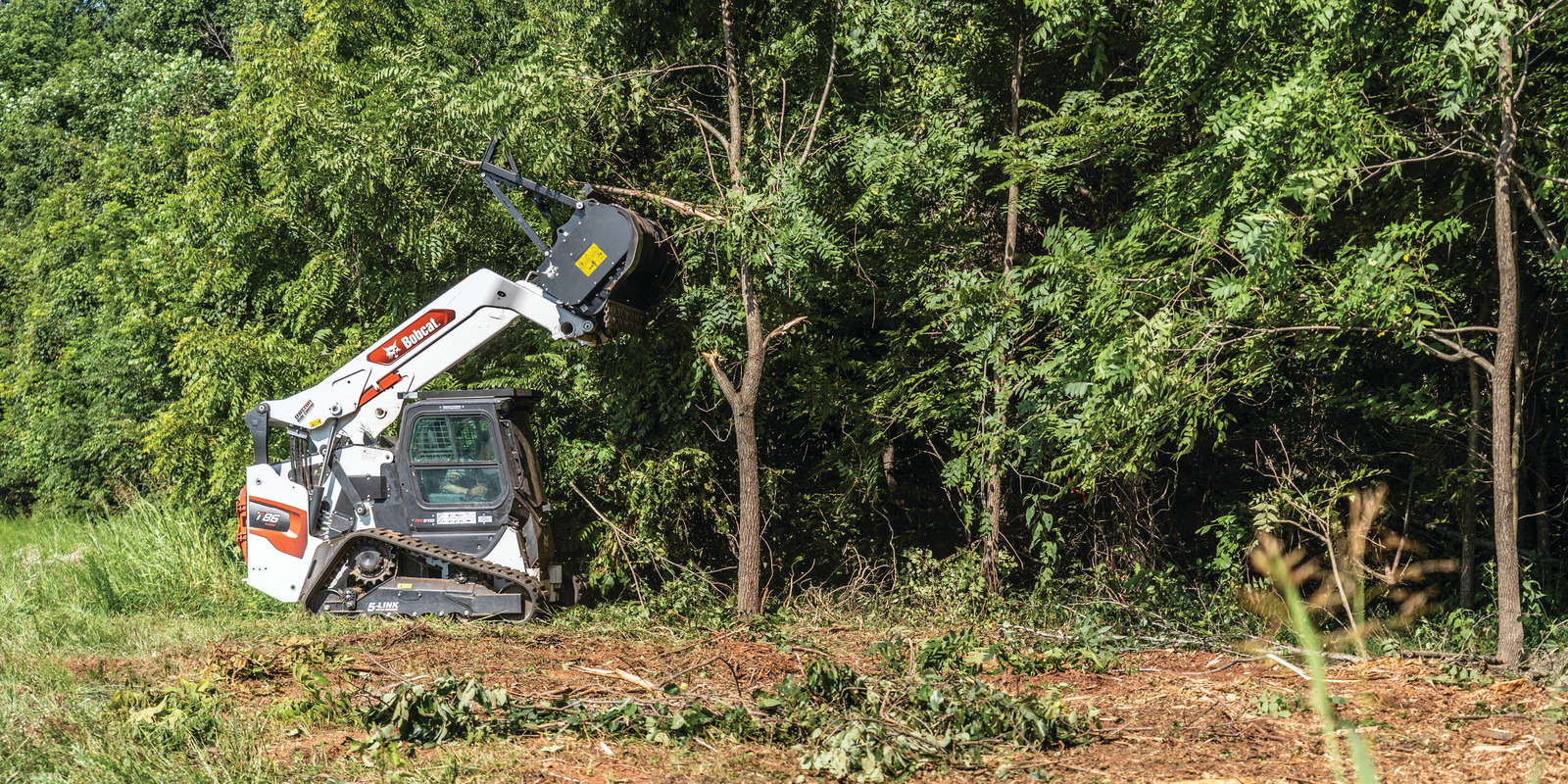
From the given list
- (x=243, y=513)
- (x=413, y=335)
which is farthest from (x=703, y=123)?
(x=243, y=513)

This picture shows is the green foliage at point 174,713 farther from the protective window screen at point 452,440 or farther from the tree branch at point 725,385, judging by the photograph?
the tree branch at point 725,385

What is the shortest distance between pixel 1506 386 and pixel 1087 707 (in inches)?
119

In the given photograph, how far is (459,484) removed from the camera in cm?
932

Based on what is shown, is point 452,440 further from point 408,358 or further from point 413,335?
point 413,335

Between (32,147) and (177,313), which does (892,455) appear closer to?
(177,313)

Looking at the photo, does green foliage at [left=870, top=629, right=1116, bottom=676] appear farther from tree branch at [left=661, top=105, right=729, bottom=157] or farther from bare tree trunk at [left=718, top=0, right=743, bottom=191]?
tree branch at [left=661, top=105, right=729, bottom=157]

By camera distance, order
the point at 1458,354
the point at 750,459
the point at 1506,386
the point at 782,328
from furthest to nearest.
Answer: the point at 750,459, the point at 782,328, the point at 1458,354, the point at 1506,386

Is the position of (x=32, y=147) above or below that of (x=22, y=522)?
above

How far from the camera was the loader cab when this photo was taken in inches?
361

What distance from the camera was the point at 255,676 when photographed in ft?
22.0

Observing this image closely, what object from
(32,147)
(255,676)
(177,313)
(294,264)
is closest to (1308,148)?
(255,676)

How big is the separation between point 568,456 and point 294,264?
478 centimetres

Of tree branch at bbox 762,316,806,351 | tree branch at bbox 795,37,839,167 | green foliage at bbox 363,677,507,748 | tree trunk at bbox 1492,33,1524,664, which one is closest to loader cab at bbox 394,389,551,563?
tree branch at bbox 762,316,806,351

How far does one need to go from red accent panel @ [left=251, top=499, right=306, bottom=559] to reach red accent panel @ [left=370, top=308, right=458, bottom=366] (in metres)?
1.50
